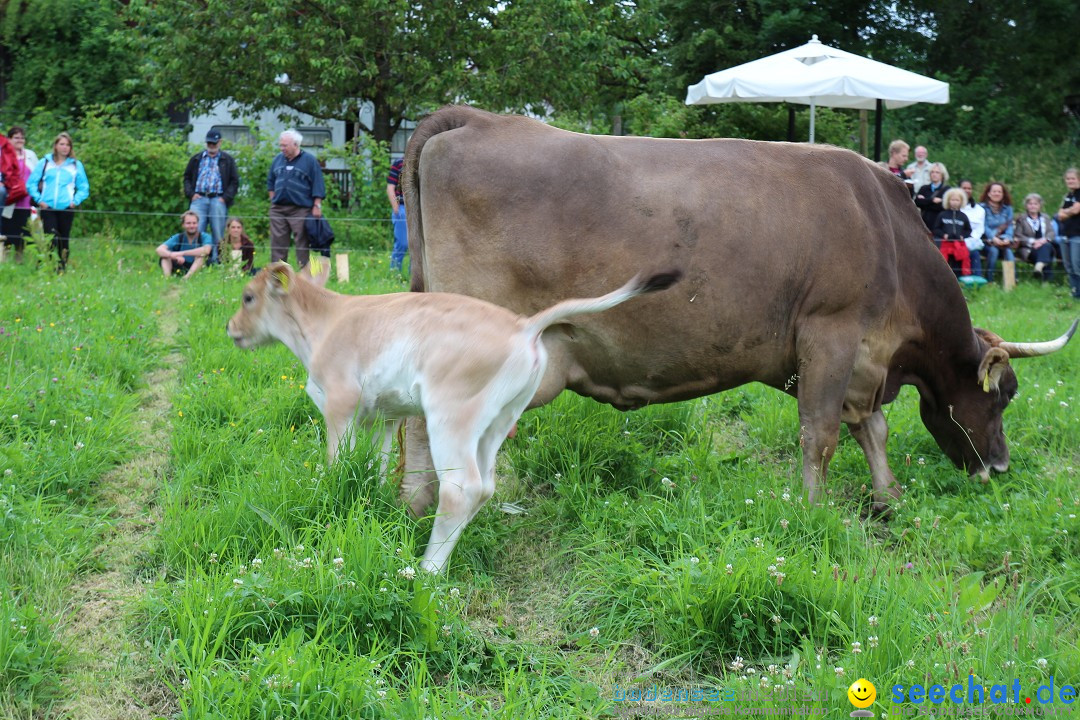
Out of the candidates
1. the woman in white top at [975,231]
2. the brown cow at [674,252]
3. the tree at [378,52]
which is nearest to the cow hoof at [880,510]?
the brown cow at [674,252]

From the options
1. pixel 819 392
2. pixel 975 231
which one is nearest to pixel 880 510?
pixel 819 392

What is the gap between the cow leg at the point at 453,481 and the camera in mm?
4145

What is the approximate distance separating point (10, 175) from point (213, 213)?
7.96 feet

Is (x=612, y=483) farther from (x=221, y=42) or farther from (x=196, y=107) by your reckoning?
(x=196, y=107)

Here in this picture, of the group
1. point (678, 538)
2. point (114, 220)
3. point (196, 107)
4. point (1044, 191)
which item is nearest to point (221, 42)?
point (196, 107)

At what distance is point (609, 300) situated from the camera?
4145 millimetres

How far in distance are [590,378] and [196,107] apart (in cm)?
2167

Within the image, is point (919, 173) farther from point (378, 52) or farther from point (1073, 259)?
point (378, 52)

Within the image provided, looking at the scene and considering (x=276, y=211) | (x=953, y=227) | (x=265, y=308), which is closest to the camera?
(x=265, y=308)

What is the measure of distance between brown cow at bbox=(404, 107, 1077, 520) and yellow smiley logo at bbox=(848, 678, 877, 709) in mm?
2071

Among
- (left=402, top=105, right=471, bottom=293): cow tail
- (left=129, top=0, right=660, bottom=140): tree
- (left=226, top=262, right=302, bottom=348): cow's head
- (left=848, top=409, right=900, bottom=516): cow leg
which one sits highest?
(left=129, top=0, right=660, bottom=140): tree

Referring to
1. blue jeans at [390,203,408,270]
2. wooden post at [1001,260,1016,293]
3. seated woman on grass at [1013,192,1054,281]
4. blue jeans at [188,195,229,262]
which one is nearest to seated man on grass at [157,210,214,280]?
blue jeans at [188,195,229,262]

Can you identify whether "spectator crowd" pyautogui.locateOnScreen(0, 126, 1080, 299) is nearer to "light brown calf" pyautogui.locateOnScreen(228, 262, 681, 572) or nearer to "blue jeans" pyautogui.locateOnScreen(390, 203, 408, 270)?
"blue jeans" pyautogui.locateOnScreen(390, 203, 408, 270)

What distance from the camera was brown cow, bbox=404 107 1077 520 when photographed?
16.4 ft
